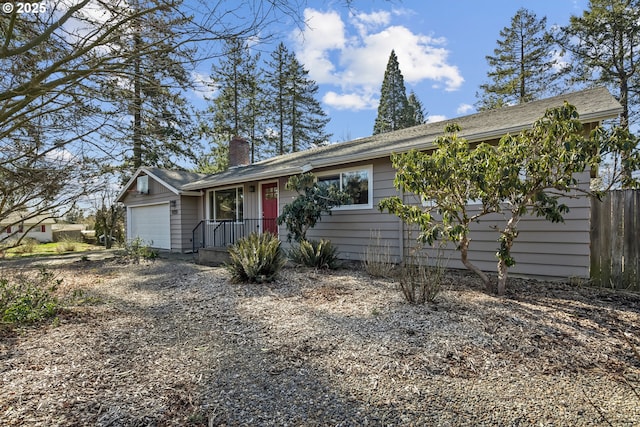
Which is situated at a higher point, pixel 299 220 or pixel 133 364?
pixel 299 220

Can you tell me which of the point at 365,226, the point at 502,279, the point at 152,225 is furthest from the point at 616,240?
the point at 152,225

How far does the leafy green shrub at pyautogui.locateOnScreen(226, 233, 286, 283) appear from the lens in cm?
623

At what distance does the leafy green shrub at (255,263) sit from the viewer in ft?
20.4

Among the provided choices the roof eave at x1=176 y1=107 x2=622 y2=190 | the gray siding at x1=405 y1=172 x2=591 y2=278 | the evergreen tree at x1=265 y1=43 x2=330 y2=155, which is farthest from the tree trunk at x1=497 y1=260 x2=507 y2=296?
the evergreen tree at x1=265 y1=43 x2=330 y2=155

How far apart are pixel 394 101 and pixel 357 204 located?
20782 mm

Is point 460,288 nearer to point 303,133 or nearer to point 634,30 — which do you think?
point 634,30

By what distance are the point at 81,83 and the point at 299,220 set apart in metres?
5.14

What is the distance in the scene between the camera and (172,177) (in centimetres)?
1413

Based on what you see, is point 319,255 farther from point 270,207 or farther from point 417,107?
point 417,107

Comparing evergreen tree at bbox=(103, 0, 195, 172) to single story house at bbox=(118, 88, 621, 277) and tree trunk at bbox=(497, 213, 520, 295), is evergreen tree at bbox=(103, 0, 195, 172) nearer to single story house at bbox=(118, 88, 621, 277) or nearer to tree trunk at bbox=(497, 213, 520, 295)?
tree trunk at bbox=(497, 213, 520, 295)

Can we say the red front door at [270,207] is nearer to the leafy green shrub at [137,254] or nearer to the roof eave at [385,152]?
the roof eave at [385,152]

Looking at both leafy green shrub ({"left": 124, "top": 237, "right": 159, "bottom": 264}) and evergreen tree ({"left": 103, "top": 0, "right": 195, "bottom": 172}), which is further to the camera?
leafy green shrub ({"left": 124, "top": 237, "right": 159, "bottom": 264})

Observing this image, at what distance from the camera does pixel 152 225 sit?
14.6 metres

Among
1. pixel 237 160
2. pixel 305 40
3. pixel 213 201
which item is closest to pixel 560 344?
pixel 305 40
